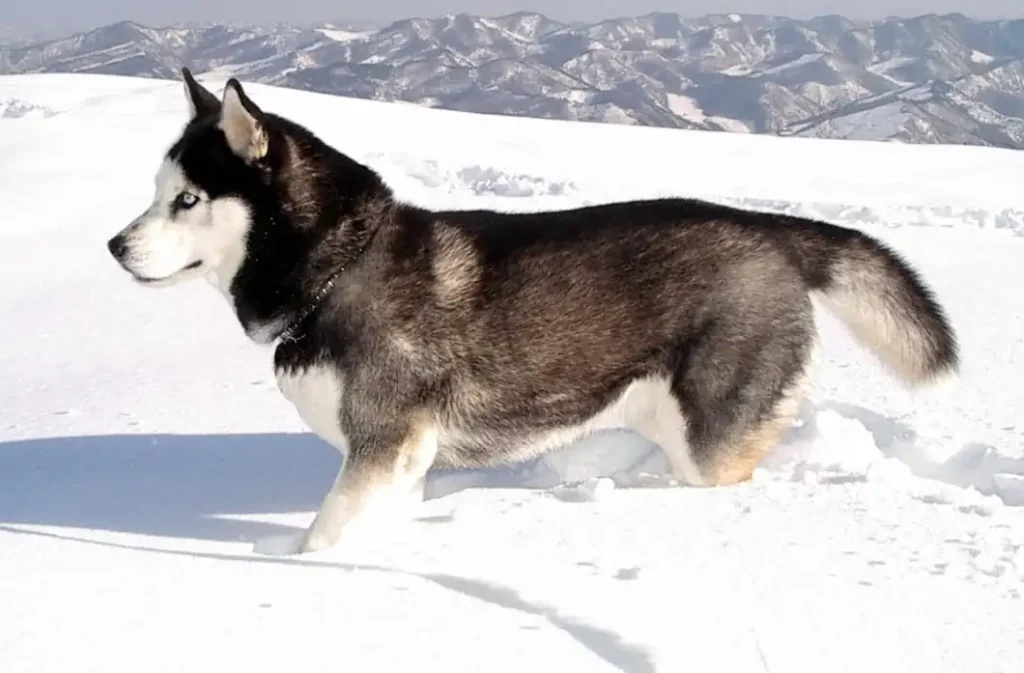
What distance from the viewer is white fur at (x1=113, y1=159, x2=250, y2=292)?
3.44 meters

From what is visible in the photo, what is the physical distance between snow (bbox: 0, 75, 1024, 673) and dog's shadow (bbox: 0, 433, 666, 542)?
2cm

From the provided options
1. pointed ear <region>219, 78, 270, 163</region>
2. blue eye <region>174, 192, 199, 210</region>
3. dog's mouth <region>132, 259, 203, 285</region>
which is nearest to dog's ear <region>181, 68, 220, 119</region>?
pointed ear <region>219, 78, 270, 163</region>

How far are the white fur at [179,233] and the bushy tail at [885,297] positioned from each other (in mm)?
2210

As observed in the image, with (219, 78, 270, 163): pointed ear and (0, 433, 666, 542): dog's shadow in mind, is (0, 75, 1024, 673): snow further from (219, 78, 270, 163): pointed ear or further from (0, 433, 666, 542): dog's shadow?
(219, 78, 270, 163): pointed ear

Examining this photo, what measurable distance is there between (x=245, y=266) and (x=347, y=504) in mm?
934

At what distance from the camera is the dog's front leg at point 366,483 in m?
3.45

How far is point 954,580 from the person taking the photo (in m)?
2.99

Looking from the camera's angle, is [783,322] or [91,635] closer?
[91,635]

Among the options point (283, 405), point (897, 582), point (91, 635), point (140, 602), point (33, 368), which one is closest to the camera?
point (91, 635)

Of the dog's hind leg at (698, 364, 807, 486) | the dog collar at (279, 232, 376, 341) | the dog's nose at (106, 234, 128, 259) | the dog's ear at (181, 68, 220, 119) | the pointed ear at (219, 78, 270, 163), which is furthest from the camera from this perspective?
the dog's hind leg at (698, 364, 807, 486)

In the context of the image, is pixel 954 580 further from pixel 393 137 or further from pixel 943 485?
pixel 393 137

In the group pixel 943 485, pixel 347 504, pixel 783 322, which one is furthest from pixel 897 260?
pixel 347 504

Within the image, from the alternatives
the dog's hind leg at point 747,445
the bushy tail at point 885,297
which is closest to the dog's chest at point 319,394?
the dog's hind leg at point 747,445

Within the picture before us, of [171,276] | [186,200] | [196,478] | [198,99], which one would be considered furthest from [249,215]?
[196,478]
